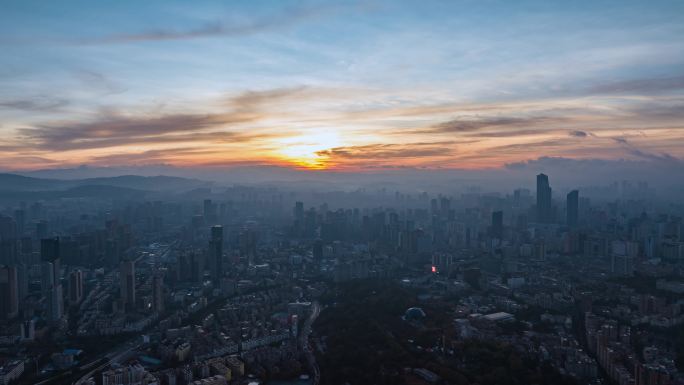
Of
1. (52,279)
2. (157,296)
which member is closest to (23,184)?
(52,279)

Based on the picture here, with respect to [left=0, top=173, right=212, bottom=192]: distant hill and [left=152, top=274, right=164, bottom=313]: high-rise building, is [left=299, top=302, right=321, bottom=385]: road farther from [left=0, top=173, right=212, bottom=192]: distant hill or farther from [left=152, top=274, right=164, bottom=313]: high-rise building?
[left=0, top=173, right=212, bottom=192]: distant hill

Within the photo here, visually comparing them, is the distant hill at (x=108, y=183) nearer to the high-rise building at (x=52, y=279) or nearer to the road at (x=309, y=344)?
the high-rise building at (x=52, y=279)

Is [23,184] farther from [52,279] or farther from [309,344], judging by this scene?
[309,344]

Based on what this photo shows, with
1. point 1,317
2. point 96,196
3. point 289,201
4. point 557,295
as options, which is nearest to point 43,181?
point 96,196

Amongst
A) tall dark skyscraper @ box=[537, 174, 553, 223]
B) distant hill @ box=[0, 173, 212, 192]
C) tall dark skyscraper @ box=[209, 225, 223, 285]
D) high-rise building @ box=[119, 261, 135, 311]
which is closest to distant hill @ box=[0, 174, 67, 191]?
distant hill @ box=[0, 173, 212, 192]

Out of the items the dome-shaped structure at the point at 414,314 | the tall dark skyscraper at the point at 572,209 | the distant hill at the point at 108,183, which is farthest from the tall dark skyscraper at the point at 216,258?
the distant hill at the point at 108,183
